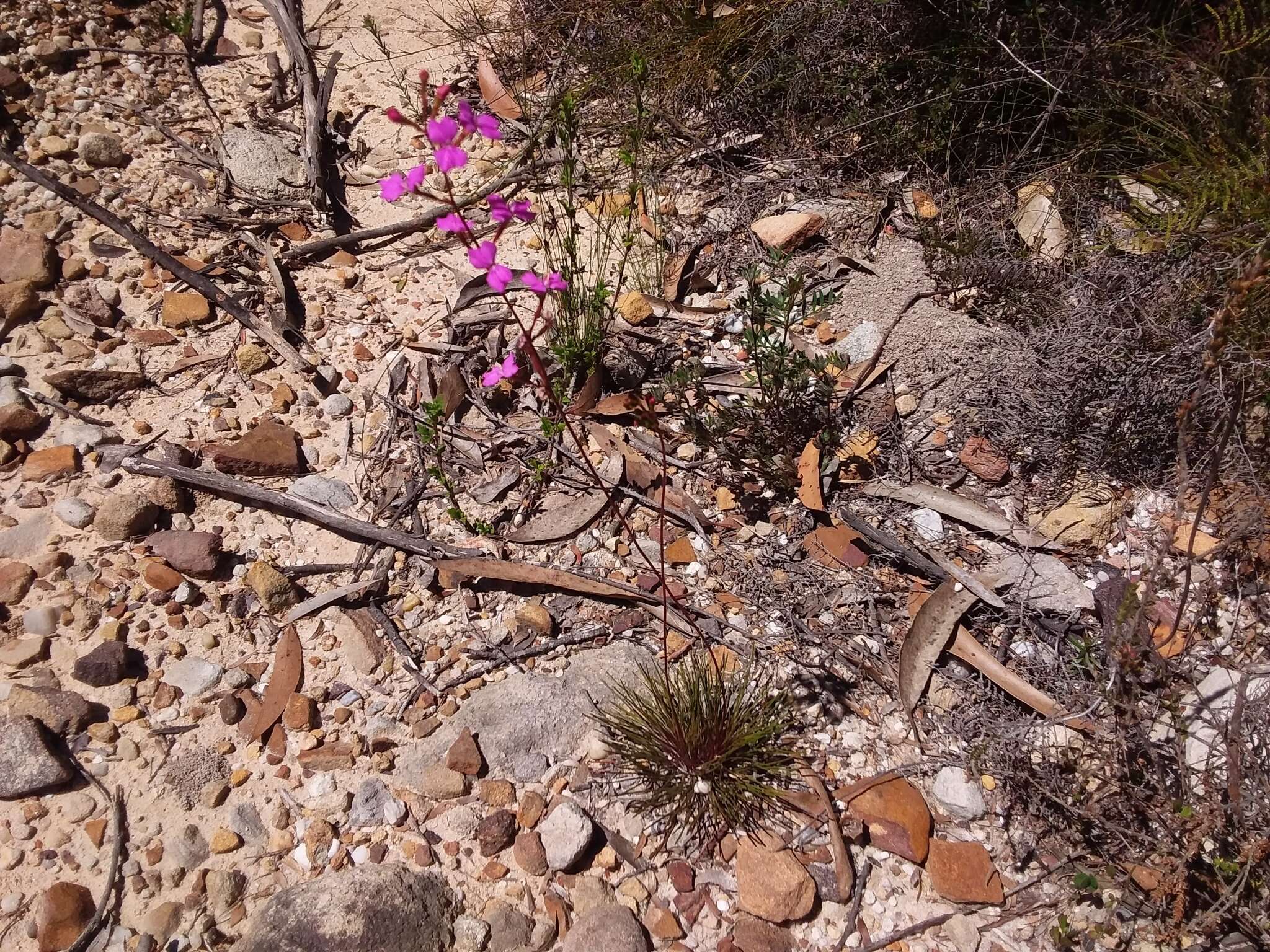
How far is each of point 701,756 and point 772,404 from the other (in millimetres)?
1035

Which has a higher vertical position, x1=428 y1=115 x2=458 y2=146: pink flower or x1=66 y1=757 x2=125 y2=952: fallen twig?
x1=428 y1=115 x2=458 y2=146: pink flower

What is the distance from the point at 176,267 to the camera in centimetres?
278

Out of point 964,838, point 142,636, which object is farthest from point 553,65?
point 964,838

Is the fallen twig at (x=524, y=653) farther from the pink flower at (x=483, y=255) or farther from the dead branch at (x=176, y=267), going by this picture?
the dead branch at (x=176, y=267)

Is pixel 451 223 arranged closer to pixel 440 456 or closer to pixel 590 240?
pixel 440 456

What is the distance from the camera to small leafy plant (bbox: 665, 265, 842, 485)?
231cm

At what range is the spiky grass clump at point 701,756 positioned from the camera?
Result: 1.81 m

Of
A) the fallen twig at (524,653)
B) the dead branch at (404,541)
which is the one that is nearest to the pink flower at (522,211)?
the dead branch at (404,541)

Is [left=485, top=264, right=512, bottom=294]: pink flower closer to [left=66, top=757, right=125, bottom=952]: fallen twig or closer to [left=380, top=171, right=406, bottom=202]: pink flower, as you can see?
[left=380, top=171, right=406, bottom=202]: pink flower

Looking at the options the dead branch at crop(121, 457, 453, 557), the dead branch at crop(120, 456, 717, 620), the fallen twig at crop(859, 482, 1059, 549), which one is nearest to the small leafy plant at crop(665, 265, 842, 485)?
the fallen twig at crop(859, 482, 1059, 549)

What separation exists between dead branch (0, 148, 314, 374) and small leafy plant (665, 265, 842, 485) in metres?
1.26

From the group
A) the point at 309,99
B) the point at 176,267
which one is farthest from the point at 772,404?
the point at 309,99

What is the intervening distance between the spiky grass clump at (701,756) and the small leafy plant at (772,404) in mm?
732

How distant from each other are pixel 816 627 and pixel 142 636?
171cm
